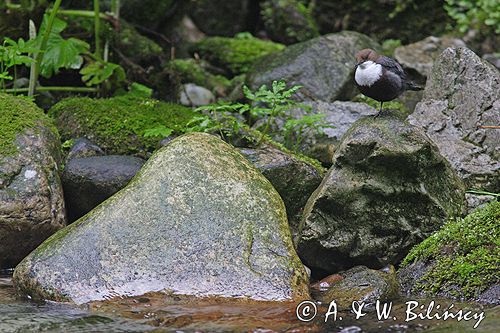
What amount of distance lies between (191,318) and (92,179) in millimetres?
1874

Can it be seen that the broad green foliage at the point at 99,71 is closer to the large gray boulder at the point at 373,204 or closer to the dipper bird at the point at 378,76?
the dipper bird at the point at 378,76

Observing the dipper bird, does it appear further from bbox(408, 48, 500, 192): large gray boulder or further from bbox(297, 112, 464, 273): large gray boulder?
bbox(408, 48, 500, 192): large gray boulder

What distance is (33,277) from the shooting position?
4.20m

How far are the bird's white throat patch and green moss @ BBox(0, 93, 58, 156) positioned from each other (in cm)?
243

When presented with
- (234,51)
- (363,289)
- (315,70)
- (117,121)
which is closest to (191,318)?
(363,289)

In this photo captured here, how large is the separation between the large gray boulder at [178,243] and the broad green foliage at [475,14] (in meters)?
6.06

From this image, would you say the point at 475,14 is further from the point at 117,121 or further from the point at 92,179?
the point at 92,179

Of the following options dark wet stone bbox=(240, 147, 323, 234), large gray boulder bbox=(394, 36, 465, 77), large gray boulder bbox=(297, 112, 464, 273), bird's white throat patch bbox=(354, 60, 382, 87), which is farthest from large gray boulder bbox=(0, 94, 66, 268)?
large gray boulder bbox=(394, 36, 465, 77)

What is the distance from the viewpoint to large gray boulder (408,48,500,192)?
5.79 meters

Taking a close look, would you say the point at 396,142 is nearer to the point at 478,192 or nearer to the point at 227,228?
the point at 478,192

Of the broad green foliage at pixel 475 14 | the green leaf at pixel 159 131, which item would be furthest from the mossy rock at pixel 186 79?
the broad green foliage at pixel 475 14

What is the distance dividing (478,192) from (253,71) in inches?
136

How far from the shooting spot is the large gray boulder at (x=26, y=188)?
15.8ft

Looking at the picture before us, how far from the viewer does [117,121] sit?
20.9ft
